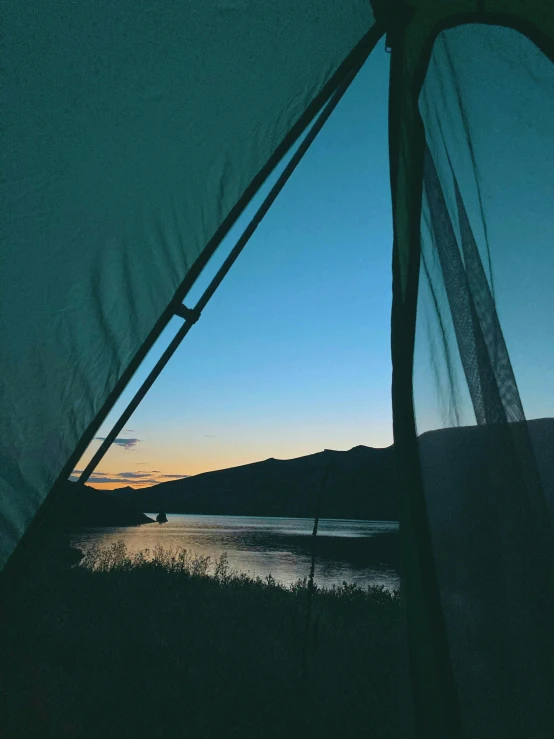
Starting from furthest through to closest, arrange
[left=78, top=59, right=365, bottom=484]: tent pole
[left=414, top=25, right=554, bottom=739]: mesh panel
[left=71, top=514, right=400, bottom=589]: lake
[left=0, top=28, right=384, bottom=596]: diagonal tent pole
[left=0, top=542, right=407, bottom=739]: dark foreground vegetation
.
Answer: [left=71, top=514, right=400, bottom=589]: lake < [left=0, top=542, right=407, bottom=739]: dark foreground vegetation < [left=78, top=59, right=365, bottom=484]: tent pole < [left=0, top=28, right=384, bottom=596]: diagonal tent pole < [left=414, top=25, right=554, bottom=739]: mesh panel

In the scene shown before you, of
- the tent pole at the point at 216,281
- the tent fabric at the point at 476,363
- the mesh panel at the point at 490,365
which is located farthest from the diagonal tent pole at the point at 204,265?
the mesh panel at the point at 490,365

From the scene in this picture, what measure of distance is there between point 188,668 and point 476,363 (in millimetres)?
3512

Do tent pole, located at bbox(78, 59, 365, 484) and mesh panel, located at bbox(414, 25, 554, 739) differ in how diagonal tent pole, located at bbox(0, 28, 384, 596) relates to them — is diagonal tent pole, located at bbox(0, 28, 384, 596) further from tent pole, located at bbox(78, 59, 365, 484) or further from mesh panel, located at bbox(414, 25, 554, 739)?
mesh panel, located at bbox(414, 25, 554, 739)

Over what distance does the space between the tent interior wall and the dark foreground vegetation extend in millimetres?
434

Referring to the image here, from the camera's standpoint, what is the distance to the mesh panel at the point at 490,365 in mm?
1235

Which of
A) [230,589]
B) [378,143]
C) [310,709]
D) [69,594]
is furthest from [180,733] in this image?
[230,589]

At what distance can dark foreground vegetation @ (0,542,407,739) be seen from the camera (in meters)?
2.85

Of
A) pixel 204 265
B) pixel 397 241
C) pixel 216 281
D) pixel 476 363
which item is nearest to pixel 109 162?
pixel 204 265

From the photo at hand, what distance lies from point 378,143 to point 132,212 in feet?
4.61

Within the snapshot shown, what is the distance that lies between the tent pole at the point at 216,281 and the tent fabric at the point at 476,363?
1.31ft

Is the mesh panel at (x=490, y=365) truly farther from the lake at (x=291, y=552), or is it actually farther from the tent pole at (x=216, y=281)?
the lake at (x=291, y=552)

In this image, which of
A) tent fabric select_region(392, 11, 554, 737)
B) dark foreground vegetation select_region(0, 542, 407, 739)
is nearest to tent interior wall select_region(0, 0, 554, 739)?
tent fabric select_region(392, 11, 554, 737)

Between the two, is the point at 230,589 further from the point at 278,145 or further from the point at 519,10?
the point at 519,10

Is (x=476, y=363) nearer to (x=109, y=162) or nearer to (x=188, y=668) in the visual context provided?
(x=109, y=162)
